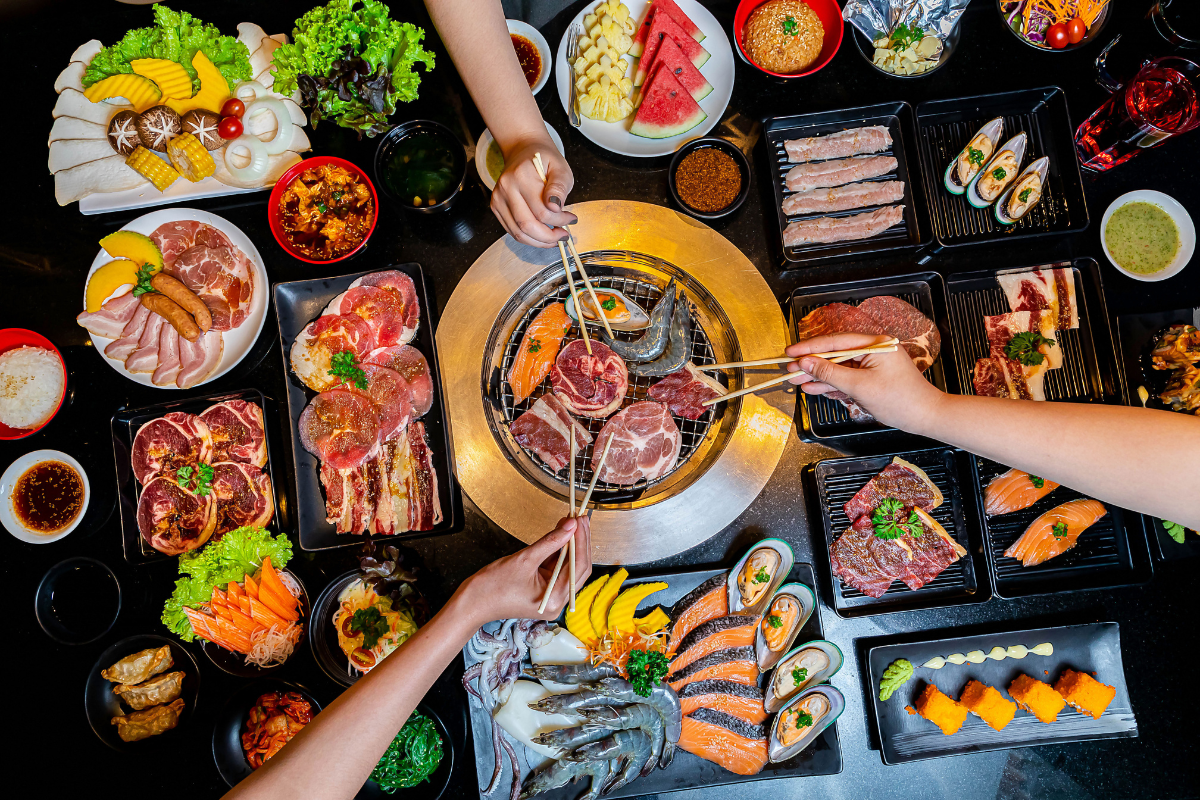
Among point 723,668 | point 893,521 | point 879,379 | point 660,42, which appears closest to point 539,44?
point 660,42

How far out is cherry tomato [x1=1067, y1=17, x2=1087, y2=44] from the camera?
3.75 m

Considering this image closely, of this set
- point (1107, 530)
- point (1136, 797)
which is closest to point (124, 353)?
point (1107, 530)

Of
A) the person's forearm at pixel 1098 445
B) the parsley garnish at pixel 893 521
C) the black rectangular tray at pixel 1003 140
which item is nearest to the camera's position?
the person's forearm at pixel 1098 445

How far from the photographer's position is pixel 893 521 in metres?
3.50

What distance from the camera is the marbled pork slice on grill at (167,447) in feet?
11.6

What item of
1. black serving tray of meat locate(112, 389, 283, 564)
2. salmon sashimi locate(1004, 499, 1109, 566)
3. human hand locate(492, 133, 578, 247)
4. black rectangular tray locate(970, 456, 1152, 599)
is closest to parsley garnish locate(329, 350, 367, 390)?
black serving tray of meat locate(112, 389, 283, 564)

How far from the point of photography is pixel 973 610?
368 centimetres

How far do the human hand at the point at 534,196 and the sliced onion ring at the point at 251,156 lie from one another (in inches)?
55.5

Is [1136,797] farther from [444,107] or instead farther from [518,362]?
[444,107]

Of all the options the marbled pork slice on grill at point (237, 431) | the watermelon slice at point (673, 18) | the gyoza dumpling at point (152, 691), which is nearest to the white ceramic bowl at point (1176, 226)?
the watermelon slice at point (673, 18)

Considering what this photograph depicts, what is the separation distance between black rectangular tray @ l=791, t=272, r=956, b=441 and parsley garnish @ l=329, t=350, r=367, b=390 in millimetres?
2317

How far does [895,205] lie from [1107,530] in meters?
2.11

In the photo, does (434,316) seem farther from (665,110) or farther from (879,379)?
(879,379)

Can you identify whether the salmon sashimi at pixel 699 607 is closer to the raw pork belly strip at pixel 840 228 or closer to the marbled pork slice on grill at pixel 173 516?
the raw pork belly strip at pixel 840 228
